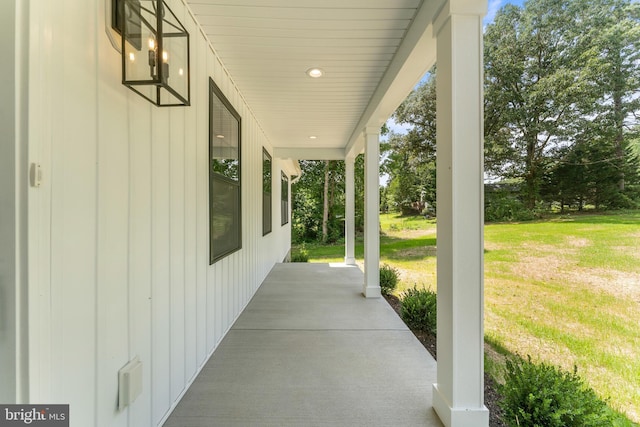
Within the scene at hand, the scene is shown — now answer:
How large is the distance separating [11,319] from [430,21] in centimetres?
261

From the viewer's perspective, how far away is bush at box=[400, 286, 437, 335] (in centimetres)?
307

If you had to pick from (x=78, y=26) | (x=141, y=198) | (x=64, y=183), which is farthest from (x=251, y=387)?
(x=78, y=26)

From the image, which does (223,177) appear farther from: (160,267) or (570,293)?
(570,293)

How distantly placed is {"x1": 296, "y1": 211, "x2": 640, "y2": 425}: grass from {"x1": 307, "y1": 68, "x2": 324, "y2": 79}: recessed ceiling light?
335 cm

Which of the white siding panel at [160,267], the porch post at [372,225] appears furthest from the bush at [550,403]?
the porch post at [372,225]

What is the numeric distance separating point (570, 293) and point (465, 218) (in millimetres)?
5482

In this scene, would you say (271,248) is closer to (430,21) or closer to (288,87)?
(288,87)

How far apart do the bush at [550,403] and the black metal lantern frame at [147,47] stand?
2609 mm

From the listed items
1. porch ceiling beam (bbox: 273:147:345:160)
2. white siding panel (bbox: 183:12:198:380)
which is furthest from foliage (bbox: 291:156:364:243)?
white siding panel (bbox: 183:12:198:380)

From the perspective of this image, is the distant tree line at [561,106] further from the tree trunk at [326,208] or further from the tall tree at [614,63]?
the tree trunk at [326,208]

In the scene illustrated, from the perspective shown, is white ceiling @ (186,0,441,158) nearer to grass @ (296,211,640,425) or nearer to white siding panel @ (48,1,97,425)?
white siding panel @ (48,1,97,425)

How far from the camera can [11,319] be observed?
87 cm

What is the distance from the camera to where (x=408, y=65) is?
2361 mm

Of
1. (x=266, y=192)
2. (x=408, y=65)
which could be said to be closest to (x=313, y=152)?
(x=266, y=192)
